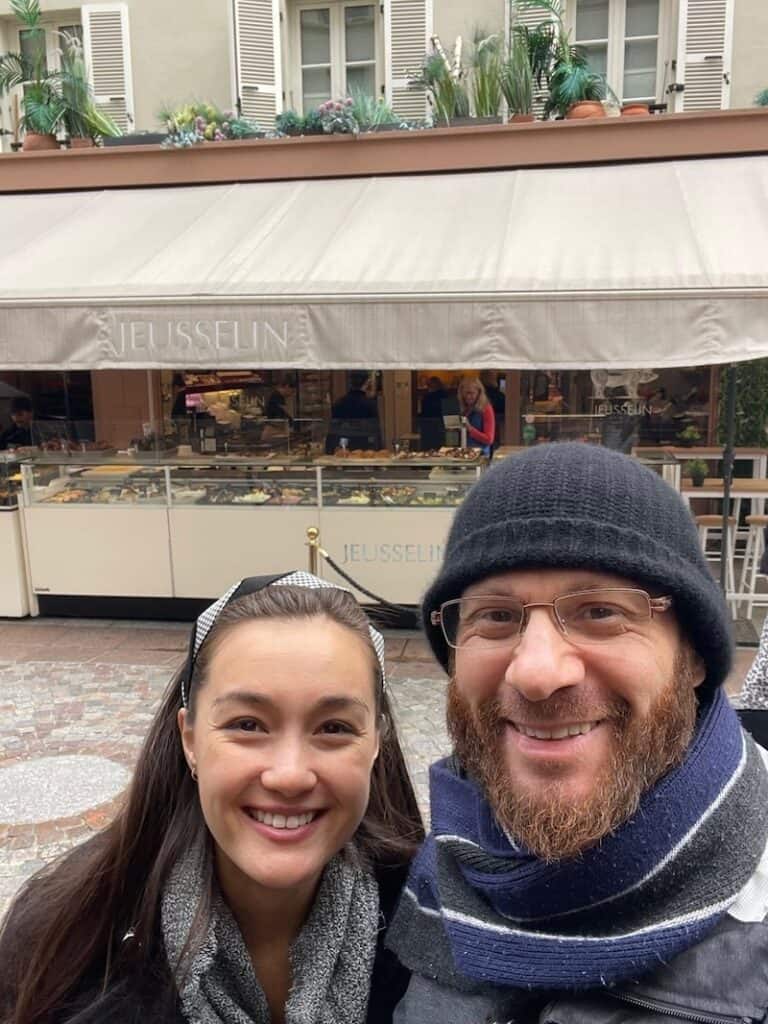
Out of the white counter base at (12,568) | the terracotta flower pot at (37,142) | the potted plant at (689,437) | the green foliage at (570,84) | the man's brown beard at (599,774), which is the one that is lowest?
the white counter base at (12,568)

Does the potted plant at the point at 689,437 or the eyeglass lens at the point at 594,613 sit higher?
the eyeglass lens at the point at 594,613

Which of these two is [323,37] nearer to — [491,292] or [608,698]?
[491,292]

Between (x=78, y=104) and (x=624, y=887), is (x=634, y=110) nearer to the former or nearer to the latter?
(x=78, y=104)

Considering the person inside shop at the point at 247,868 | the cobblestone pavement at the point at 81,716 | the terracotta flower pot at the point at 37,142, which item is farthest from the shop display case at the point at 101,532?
the person inside shop at the point at 247,868

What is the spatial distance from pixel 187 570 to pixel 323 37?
18.8 feet

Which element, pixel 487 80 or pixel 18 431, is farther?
pixel 18 431

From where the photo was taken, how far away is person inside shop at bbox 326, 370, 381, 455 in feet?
23.5

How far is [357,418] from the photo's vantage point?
7.78 meters

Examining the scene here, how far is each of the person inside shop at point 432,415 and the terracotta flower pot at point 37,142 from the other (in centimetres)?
442

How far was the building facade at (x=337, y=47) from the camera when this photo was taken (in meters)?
7.65

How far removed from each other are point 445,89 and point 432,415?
10.1 feet

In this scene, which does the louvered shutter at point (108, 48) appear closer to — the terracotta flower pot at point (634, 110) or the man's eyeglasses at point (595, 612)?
the terracotta flower pot at point (634, 110)

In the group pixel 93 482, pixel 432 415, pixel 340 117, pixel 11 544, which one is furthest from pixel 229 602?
pixel 432 415

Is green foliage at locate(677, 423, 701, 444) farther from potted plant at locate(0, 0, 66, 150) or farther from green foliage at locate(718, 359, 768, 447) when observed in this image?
potted plant at locate(0, 0, 66, 150)
